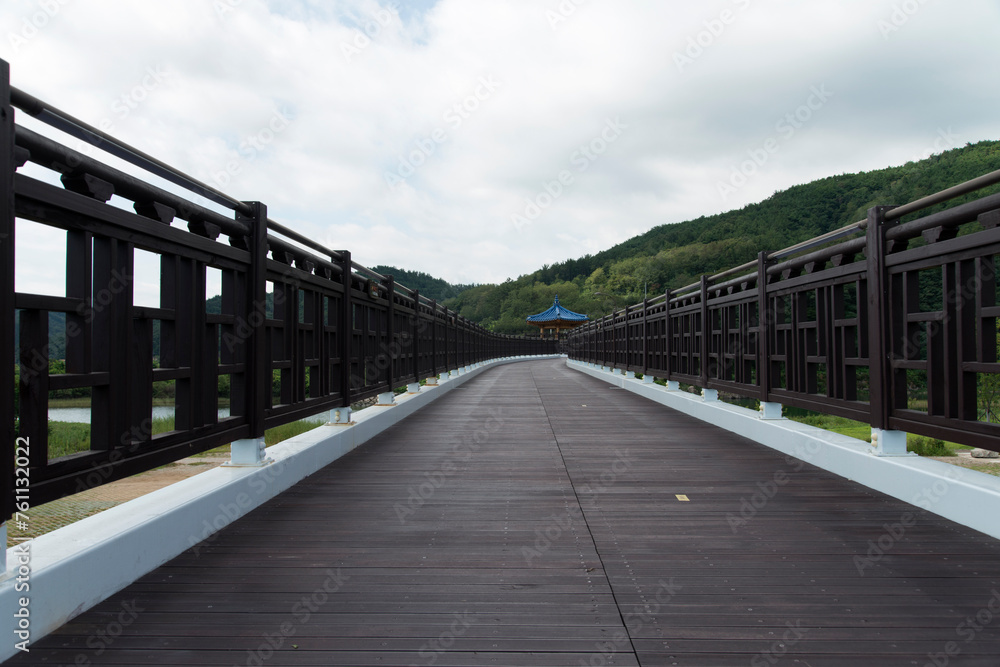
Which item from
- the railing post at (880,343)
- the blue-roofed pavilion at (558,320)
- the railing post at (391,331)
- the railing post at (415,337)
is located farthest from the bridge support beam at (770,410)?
the blue-roofed pavilion at (558,320)

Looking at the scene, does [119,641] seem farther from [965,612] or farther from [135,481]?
[135,481]

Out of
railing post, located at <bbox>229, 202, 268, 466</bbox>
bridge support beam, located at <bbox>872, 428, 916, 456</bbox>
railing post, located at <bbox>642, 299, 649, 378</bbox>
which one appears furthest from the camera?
railing post, located at <bbox>642, 299, 649, 378</bbox>

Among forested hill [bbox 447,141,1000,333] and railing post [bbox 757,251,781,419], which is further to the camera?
forested hill [bbox 447,141,1000,333]

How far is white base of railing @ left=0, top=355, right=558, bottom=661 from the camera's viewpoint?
6.97 ft

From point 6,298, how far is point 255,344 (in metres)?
1.96

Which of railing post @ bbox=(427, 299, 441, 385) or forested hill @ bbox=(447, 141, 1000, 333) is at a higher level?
forested hill @ bbox=(447, 141, 1000, 333)

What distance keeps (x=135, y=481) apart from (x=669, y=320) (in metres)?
24.6

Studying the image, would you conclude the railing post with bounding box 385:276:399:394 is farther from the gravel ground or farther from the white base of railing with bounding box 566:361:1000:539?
the gravel ground

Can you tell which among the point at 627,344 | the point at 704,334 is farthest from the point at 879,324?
the point at 627,344

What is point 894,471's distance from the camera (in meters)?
3.90

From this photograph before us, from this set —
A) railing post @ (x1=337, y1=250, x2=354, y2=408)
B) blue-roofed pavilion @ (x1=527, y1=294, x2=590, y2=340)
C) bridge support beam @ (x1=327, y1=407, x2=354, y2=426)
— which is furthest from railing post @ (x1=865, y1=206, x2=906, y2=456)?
blue-roofed pavilion @ (x1=527, y1=294, x2=590, y2=340)

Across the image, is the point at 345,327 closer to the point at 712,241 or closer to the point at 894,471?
the point at 894,471

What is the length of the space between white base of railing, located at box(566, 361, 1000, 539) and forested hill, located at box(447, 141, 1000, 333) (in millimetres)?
22984

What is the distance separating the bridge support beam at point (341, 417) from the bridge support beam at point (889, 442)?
4556mm
